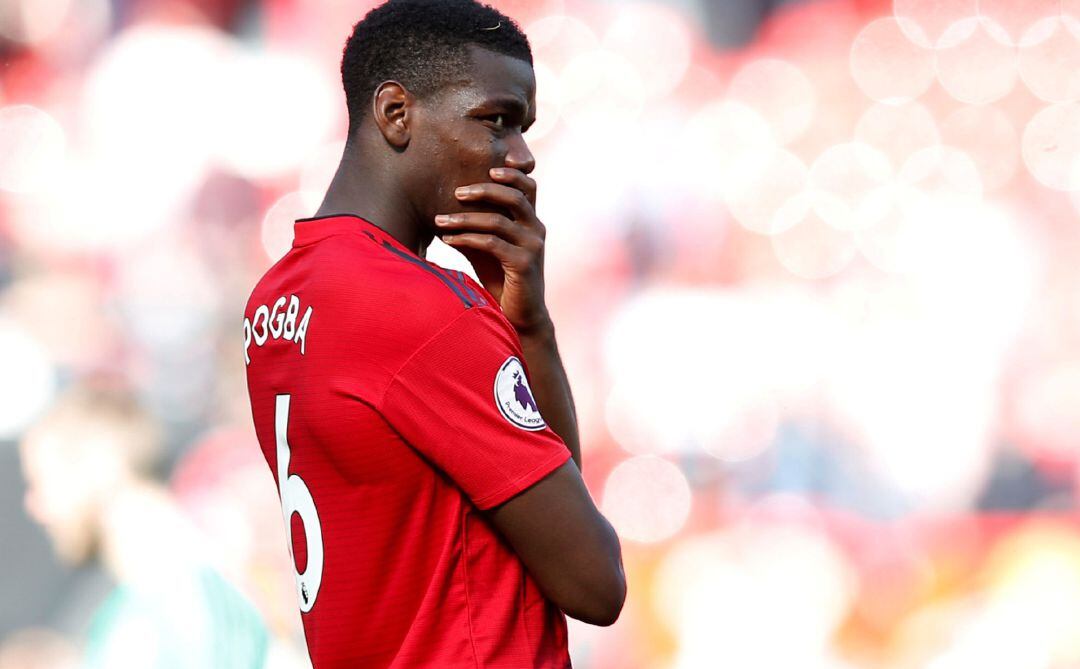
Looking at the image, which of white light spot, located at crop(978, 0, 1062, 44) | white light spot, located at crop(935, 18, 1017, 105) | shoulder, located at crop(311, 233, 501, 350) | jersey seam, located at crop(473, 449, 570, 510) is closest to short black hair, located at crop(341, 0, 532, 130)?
shoulder, located at crop(311, 233, 501, 350)

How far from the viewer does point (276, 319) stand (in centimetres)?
121

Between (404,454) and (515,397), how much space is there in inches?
4.8

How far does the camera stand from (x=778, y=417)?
10.4 ft

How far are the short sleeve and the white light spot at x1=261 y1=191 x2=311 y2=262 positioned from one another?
80.8 inches

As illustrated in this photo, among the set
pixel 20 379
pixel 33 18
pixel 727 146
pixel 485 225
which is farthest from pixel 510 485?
pixel 33 18

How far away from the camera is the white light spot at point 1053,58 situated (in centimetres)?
329

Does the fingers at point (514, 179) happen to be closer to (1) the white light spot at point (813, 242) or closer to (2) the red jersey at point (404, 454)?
(2) the red jersey at point (404, 454)

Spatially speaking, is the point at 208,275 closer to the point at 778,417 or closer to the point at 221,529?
the point at 221,529

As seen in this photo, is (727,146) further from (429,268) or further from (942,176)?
(429,268)

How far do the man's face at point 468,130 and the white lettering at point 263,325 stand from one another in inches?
8.0

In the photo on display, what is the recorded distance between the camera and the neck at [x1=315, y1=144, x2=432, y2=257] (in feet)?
4.09

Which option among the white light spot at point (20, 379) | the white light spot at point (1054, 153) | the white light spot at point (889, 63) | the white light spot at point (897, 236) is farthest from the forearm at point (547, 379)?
the white light spot at point (1054, 153)

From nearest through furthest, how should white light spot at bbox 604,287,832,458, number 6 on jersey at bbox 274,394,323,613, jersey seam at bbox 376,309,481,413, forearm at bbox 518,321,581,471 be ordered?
jersey seam at bbox 376,309,481,413 < number 6 on jersey at bbox 274,394,323,613 < forearm at bbox 518,321,581,471 < white light spot at bbox 604,287,832,458

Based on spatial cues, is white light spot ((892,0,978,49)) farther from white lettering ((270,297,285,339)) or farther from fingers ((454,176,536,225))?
white lettering ((270,297,285,339))
